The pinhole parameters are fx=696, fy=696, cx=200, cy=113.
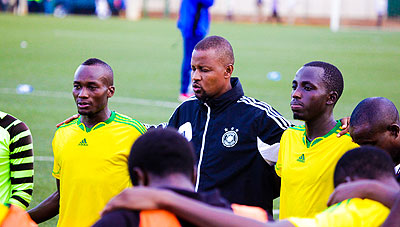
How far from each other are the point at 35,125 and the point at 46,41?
49.1 feet

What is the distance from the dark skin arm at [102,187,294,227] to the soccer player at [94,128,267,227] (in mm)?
37

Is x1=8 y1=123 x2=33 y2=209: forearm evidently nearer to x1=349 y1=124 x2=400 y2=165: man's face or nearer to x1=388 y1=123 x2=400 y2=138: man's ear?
x1=349 y1=124 x2=400 y2=165: man's face

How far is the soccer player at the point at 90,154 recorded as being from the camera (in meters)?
4.94

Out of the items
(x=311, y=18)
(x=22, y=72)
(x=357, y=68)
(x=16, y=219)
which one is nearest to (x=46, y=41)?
(x=22, y=72)

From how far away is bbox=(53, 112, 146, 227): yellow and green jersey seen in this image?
16.2 feet

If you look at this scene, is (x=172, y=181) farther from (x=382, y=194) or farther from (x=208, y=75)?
(x=208, y=75)

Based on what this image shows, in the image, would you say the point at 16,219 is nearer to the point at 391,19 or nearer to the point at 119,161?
the point at 119,161

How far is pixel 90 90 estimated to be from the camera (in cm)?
520

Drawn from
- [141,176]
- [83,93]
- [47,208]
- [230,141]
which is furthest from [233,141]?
[141,176]

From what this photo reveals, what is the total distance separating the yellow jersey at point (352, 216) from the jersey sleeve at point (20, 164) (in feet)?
7.16

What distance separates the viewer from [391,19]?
47.9m

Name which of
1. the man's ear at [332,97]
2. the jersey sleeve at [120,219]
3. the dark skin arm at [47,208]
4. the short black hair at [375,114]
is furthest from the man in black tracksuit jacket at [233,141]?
the jersey sleeve at [120,219]

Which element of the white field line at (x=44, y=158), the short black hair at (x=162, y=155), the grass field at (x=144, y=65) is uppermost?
the short black hair at (x=162, y=155)

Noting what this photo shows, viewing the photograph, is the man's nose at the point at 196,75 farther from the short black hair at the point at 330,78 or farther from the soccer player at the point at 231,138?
the short black hair at the point at 330,78
